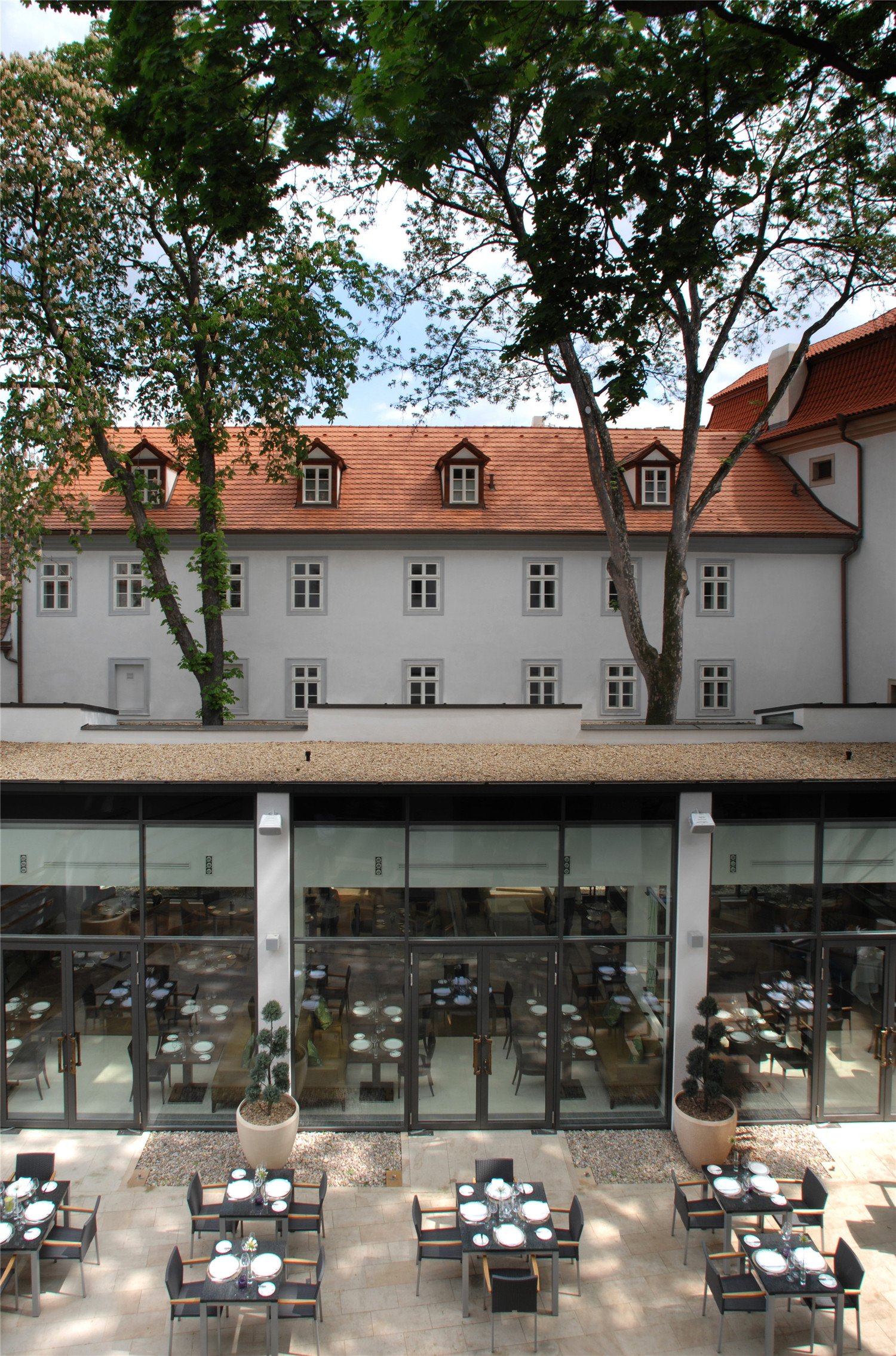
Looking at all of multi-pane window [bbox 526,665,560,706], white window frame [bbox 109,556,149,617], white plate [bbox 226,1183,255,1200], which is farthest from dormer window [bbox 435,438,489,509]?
white plate [bbox 226,1183,255,1200]

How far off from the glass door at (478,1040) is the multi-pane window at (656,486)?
14022 mm

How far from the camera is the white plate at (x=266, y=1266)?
7.16 meters

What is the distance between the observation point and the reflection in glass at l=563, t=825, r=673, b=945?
1053 centimetres

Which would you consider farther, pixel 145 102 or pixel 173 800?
pixel 173 800

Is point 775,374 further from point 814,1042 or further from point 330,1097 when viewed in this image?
point 330,1097

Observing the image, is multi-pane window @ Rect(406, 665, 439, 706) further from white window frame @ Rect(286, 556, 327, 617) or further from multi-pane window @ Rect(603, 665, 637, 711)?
multi-pane window @ Rect(603, 665, 637, 711)

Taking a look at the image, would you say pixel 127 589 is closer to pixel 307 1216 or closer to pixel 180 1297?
pixel 307 1216

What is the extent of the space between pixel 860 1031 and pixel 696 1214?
4233 mm

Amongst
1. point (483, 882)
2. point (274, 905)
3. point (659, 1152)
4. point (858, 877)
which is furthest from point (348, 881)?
point (858, 877)

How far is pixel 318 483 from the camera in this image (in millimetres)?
20109

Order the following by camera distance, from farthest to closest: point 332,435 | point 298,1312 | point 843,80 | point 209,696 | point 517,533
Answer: point 332,435 → point 517,533 → point 209,696 → point 843,80 → point 298,1312

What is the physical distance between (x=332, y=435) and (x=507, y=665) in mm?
8777

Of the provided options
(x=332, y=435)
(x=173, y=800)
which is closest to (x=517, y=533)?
(x=332, y=435)

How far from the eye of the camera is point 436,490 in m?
20.7
